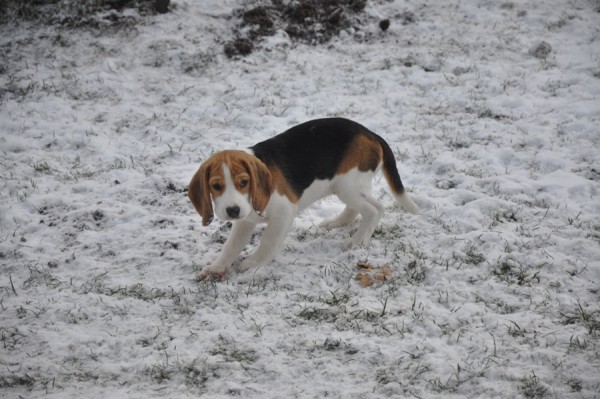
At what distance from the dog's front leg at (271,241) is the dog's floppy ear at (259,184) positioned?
29 centimetres

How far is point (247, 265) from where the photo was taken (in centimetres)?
478

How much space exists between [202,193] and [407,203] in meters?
2.08

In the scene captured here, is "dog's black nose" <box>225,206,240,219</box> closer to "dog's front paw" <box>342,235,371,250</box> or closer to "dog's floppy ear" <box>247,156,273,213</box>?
"dog's floppy ear" <box>247,156,273,213</box>

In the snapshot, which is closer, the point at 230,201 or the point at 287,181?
the point at 230,201

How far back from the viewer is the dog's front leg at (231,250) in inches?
185

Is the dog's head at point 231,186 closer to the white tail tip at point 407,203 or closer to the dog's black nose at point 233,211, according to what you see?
the dog's black nose at point 233,211

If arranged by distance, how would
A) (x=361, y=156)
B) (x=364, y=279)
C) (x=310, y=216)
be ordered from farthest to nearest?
(x=310, y=216) < (x=361, y=156) < (x=364, y=279)

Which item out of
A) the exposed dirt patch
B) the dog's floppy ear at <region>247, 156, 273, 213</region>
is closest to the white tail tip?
the dog's floppy ear at <region>247, 156, 273, 213</region>

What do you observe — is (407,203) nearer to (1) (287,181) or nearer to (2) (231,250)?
(1) (287,181)

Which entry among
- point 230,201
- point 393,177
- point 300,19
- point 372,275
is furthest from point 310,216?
point 300,19

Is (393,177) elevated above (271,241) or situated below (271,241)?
above

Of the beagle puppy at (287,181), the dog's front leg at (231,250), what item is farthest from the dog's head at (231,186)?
the dog's front leg at (231,250)

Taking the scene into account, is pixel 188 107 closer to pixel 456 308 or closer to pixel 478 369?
pixel 456 308

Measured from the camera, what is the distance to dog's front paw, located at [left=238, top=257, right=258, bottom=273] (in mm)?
4771
